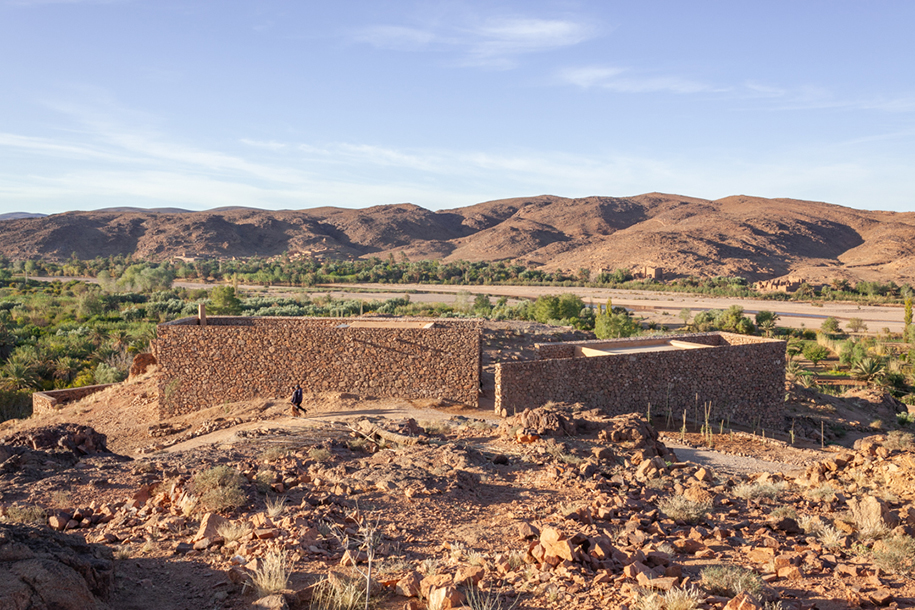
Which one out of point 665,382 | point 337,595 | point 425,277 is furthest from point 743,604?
point 425,277

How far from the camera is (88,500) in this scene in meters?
7.98

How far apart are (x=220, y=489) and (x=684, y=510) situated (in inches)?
207

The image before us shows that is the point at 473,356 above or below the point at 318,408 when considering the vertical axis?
above

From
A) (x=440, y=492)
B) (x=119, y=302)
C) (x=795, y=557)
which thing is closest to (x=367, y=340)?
(x=440, y=492)

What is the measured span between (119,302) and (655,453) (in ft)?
164

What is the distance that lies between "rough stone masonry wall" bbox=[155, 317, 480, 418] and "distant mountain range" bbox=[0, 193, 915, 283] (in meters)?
79.6

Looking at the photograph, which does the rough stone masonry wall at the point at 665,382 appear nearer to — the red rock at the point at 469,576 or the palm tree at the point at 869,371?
the red rock at the point at 469,576

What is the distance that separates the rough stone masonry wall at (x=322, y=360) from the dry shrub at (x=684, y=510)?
10.5m

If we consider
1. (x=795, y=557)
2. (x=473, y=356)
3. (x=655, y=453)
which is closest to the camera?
(x=795, y=557)

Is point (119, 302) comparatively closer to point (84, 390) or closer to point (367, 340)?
point (84, 390)

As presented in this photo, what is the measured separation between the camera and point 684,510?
24.4 feet

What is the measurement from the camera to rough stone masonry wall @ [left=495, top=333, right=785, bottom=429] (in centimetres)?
1652

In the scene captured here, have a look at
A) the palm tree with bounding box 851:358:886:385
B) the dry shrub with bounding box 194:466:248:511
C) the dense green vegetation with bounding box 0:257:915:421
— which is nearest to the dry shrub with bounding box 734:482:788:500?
the dry shrub with bounding box 194:466:248:511

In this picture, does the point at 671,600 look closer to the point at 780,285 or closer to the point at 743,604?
the point at 743,604
